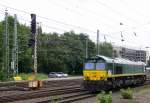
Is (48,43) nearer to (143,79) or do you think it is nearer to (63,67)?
(63,67)

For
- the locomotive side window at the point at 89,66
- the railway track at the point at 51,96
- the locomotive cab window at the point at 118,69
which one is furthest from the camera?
the locomotive cab window at the point at 118,69

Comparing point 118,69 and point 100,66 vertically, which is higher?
point 100,66

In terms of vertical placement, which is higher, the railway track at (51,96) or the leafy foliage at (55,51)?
the leafy foliage at (55,51)

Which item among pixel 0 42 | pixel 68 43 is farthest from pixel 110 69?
pixel 68 43

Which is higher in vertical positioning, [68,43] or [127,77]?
[68,43]

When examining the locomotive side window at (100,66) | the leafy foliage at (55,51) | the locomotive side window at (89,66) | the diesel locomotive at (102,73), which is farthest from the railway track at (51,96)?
the leafy foliage at (55,51)

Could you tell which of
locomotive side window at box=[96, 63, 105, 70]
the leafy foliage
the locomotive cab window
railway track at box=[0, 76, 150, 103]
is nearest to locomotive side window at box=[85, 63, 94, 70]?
locomotive side window at box=[96, 63, 105, 70]

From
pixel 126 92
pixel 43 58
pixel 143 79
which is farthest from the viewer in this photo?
pixel 43 58

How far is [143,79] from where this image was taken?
1823 inches

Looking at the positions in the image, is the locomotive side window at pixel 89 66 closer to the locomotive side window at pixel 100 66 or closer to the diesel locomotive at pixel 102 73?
the diesel locomotive at pixel 102 73

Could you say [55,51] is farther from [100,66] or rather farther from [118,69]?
[100,66]

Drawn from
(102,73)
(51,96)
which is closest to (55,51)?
(102,73)

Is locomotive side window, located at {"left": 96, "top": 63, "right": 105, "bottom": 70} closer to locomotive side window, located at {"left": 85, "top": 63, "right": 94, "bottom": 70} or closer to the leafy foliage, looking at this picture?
locomotive side window, located at {"left": 85, "top": 63, "right": 94, "bottom": 70}

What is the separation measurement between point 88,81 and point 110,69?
6.68ft
